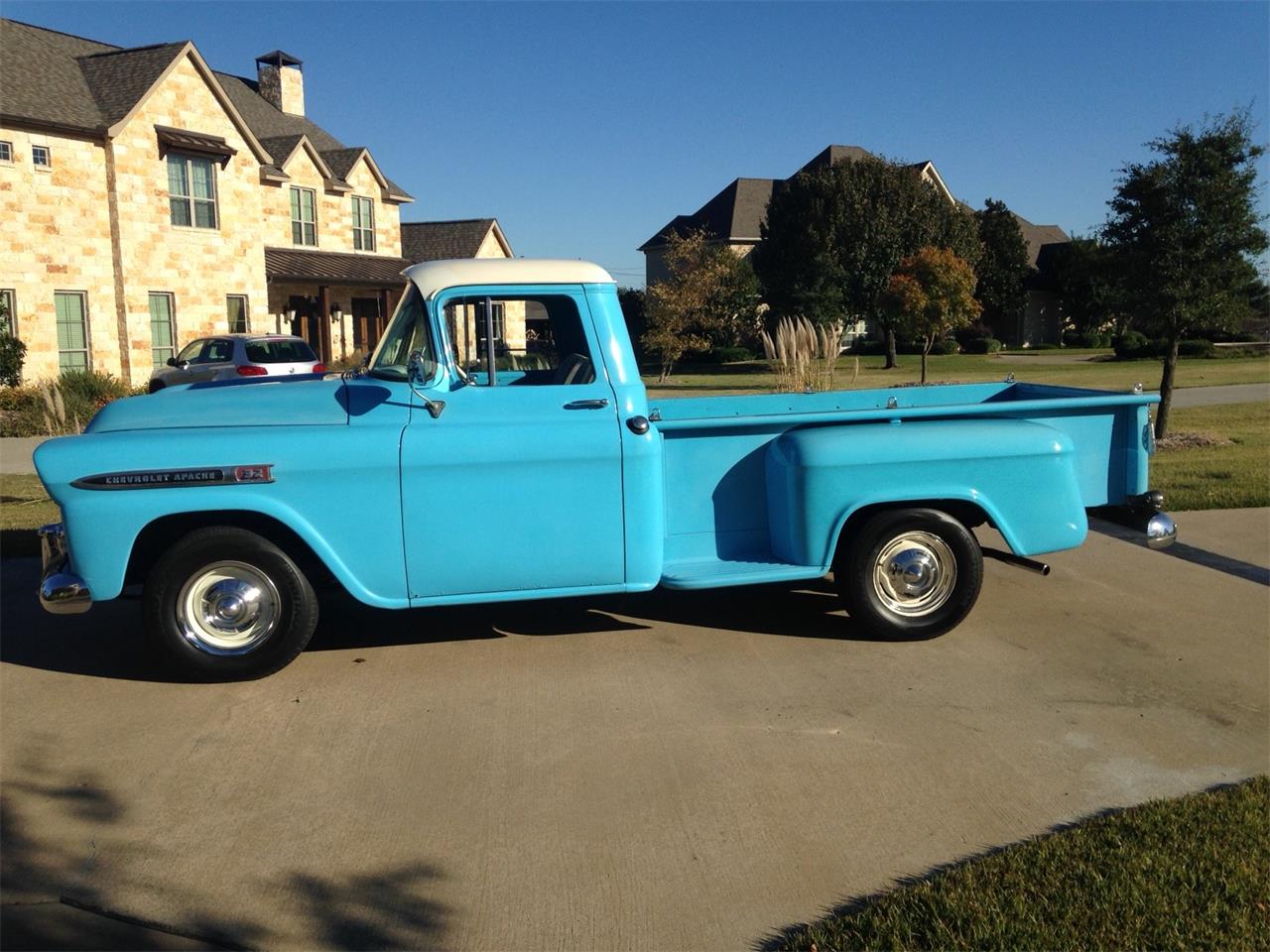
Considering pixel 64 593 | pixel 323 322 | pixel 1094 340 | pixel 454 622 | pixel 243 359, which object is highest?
pixel 323 322

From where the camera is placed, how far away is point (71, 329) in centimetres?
2427

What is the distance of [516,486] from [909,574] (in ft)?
7.16

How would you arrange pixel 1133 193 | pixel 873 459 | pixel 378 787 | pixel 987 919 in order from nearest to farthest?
1. pixel 987 919
2. pixel 378 787
3. pixel 873 459
4. pixel 1133 193

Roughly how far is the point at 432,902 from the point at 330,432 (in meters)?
2.46

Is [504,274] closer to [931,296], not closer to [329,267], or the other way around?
[329,267]

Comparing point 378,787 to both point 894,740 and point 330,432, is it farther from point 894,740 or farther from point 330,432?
point 894,740

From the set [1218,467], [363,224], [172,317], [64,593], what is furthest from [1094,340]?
[64,593]

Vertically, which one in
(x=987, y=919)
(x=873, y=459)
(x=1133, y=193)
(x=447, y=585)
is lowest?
(x=987, y=919)

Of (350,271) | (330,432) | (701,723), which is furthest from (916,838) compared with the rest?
(350,271)

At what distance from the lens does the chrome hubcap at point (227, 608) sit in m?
5.16

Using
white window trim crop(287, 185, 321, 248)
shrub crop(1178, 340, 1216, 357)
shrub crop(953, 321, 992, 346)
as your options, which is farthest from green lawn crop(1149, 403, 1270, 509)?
shrub crop(953, 321, 992, 346)

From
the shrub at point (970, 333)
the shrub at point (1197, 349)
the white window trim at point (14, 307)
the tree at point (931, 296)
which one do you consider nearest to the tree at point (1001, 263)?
the shrub at point (970, 333)

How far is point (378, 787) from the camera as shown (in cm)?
420

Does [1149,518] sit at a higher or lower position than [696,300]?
lower
